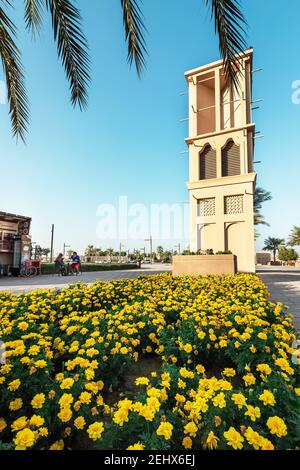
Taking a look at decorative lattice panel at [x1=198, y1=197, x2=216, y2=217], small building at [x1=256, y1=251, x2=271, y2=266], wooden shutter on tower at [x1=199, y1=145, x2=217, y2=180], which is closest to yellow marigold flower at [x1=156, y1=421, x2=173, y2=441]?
decorative lattice panel at [x1=198, y1=197, x2=216, y2=217]

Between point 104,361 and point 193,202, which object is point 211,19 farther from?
point 193,202

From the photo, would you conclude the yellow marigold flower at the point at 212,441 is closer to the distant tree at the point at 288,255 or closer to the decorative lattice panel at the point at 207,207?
the decorative lattice panel at the point at 207,207

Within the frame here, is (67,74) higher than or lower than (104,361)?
higher

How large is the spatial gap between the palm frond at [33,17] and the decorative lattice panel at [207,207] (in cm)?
1242

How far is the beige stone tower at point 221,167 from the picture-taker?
14.3 m

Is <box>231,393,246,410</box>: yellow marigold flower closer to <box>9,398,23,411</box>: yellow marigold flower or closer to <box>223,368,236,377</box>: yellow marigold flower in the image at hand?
<box>223,368,236,377</box>: yellow marigold flower

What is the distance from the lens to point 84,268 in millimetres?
25188

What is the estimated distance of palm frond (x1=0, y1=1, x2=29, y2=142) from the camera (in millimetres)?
3695

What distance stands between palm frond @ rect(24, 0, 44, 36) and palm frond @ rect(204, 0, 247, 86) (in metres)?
2.84

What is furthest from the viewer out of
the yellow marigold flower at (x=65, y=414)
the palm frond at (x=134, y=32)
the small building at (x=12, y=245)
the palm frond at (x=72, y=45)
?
the small building at (x=12, y=245)

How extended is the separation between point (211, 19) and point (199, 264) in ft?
29.0

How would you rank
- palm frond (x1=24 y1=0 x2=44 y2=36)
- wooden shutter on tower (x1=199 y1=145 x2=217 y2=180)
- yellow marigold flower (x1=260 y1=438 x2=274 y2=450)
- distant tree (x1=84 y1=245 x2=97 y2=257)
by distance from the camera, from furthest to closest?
1. distant tree (x1=84 y1=245 x2=97 y2=257)
2. wooden shutter on tower (x1=199 y1=145 x2=217 y2=180)
3. palm frond (x1=24 y1=0 x2=44 y2=36)
4. yellow marigold flower (x1=260 y1=438 x2=274 y2=450)

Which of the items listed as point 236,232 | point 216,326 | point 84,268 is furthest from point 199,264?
point 84,268

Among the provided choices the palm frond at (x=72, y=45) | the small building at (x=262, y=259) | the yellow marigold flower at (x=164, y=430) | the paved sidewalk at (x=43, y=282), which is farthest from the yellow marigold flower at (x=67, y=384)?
the small building at (x=262, y=259)
